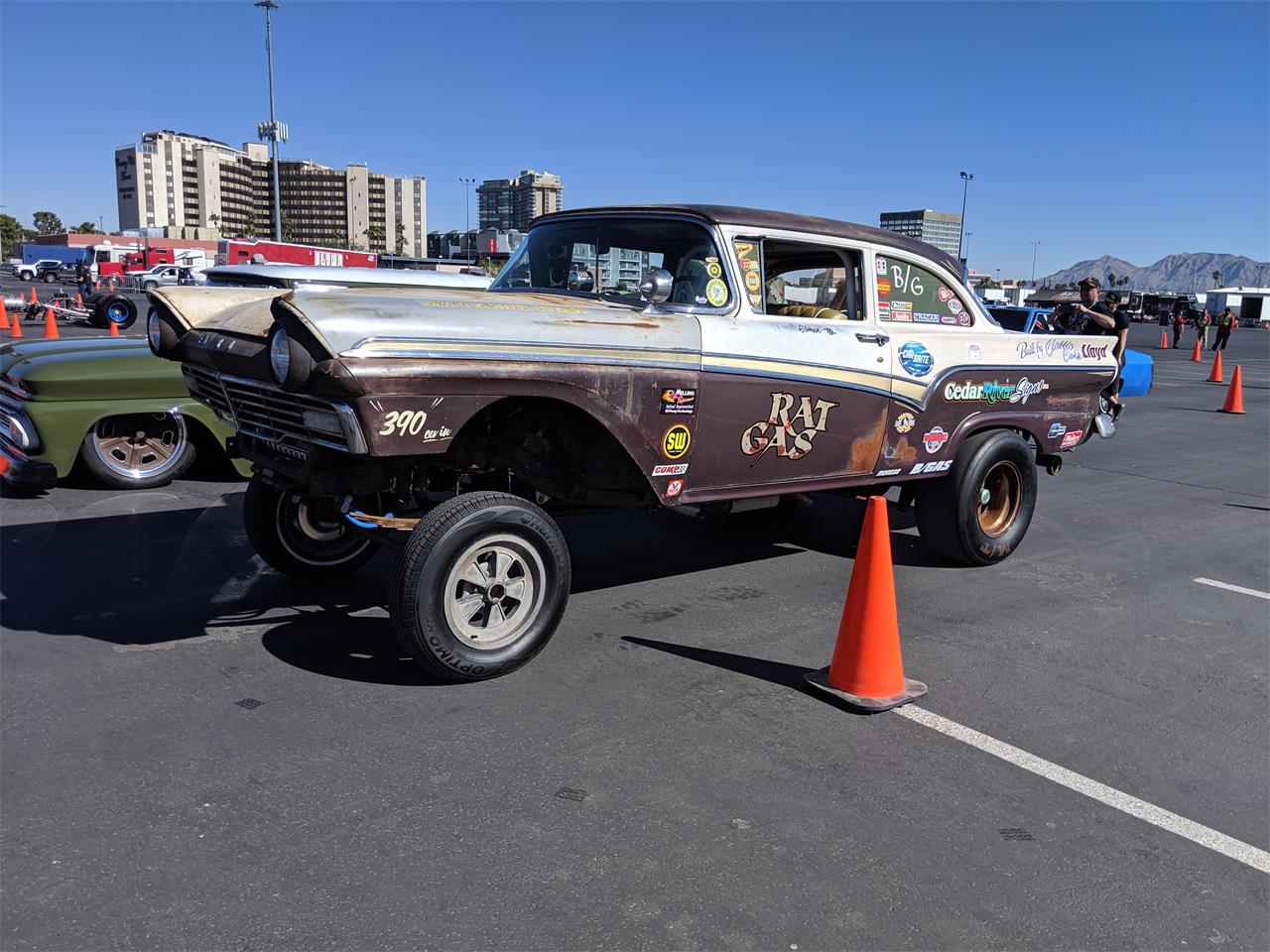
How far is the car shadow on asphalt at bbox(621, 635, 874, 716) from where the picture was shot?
4.25 m

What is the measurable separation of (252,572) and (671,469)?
2.70 metres

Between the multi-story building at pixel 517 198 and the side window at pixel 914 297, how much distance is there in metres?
86.6

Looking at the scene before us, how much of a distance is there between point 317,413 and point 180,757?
1.37 metres

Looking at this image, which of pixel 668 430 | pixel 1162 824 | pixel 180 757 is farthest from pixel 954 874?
pixel 180 757

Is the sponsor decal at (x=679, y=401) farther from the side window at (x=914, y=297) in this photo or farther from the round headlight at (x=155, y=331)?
the round headlight at (x=155, y=331)

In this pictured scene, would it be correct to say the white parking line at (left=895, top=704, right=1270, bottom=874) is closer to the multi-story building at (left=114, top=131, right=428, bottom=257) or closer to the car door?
the car door

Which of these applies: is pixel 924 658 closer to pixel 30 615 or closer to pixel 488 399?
pixel 488 399

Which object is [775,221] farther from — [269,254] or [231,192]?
[231,192]

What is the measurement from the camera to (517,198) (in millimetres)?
126375

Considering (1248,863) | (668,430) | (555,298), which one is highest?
(555,298)

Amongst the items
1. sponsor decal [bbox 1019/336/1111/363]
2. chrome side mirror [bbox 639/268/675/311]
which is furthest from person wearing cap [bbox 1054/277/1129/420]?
chrome side mirror [bbox 639/268/675/311]

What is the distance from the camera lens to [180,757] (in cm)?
350

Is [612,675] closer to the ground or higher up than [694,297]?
closer to the ground

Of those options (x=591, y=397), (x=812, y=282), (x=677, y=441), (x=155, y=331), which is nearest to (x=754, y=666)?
(x=677, y=441)
